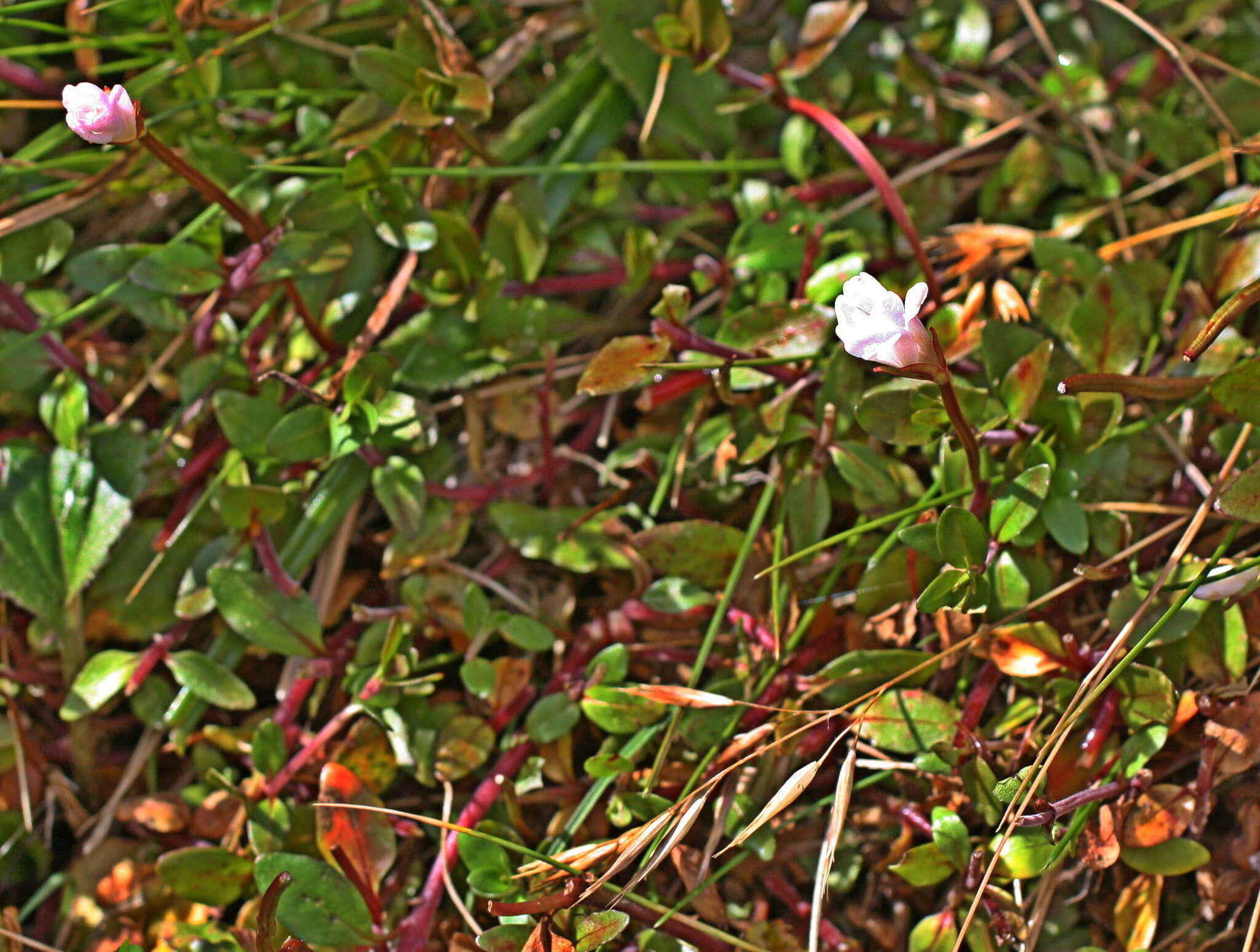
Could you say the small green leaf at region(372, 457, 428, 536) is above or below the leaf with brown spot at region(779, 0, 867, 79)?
below

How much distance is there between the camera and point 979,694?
1.17 metres

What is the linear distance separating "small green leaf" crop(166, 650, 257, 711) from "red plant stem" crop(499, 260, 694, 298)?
2.05 ft

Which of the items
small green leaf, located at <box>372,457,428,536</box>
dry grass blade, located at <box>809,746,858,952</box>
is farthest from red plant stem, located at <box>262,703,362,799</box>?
dry grass blade, located at <box>809,746,858,952</box>

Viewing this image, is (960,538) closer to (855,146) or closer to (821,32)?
(855,146)

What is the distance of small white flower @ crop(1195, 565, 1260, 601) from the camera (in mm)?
1044

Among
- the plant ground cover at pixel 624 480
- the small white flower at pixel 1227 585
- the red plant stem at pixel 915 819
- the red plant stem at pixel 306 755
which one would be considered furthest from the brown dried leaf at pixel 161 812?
the small white flower at pixel 1227 585

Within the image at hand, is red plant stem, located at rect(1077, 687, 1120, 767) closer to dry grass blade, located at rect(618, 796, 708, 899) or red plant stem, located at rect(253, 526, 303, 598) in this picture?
dry grass blade, located at rect(618, 796, 708, 899)

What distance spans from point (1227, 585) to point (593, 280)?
0.86 meters

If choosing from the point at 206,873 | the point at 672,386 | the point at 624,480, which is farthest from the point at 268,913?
the point at 672,386

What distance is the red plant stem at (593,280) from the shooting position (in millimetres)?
1399

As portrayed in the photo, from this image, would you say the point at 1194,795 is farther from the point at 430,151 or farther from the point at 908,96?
the point at 430,151

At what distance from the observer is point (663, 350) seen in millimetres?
1190

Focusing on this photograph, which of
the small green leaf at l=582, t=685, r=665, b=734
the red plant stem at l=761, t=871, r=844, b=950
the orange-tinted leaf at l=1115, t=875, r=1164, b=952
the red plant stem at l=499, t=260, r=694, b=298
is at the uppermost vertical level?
the red plant stem at l=499, t=260, r=694, b=298

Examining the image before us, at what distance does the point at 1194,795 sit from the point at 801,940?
467 millimetres
